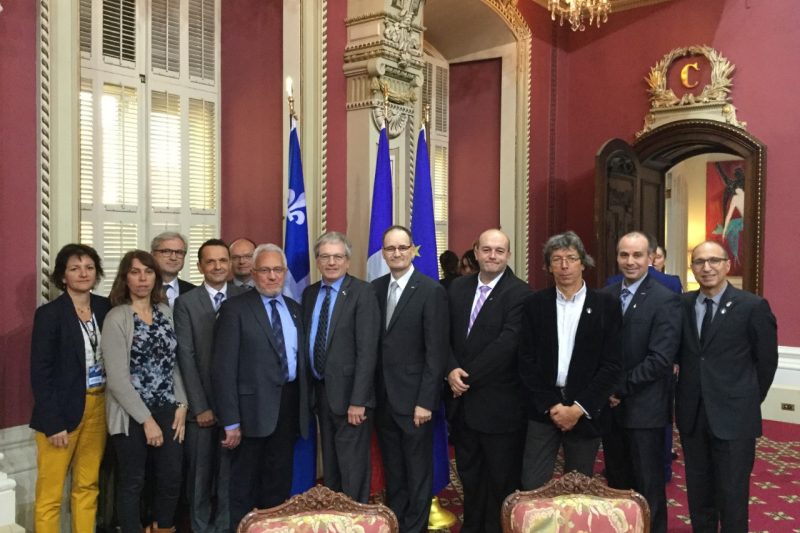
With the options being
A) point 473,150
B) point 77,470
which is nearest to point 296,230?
point 77,470

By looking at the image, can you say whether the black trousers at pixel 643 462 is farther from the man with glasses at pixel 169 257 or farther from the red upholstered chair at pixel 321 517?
the man with glasses at pixel 169 257

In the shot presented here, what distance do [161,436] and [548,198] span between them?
16.3 ft

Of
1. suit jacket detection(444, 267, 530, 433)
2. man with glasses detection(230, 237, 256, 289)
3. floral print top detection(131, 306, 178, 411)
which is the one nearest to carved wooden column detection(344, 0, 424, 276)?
man with glasses detection(230, 237, 256, 289)

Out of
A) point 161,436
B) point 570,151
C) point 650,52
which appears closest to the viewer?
point 161,436

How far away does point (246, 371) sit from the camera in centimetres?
312

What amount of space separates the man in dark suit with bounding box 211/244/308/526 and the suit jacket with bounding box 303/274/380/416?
5.5 inches

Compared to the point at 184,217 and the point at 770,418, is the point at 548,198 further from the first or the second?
the point at 184,217

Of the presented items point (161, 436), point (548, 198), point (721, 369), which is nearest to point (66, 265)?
point (161, 436)

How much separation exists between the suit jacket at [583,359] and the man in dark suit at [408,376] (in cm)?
44

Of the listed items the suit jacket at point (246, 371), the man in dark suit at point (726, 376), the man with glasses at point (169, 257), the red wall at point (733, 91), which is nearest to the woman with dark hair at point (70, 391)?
the man with glasses at point (169, 257)

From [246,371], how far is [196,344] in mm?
328

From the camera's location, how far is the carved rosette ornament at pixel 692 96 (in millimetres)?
6250

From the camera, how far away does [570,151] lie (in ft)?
23.6

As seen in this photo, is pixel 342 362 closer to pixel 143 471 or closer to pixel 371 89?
pixel 143 471
